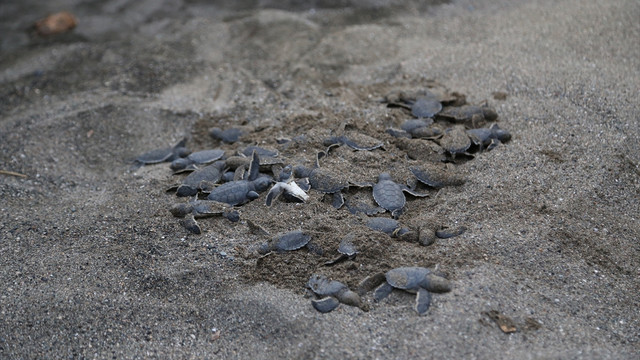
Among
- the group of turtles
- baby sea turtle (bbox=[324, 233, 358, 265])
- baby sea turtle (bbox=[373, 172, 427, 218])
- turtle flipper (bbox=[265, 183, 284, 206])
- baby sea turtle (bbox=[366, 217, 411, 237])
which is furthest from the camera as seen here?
turtle flipper (bbox=[265, 183, 284, 206])

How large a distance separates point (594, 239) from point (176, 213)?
215 cm

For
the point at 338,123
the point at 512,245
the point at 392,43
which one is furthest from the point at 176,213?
the point at 392,43

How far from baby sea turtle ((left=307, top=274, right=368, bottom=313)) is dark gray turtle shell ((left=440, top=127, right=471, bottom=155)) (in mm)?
1252

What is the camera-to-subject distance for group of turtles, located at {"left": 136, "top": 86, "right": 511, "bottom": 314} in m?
2.44

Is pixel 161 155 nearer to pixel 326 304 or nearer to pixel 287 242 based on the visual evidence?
pixel 287 242

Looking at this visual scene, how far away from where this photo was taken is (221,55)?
16.0 feet

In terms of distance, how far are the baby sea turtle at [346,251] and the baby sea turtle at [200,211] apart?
0.62 meters

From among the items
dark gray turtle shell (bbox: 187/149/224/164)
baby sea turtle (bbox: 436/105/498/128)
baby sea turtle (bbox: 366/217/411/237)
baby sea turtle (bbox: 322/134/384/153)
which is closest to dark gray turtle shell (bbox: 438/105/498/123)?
baby sea turtle (bbox: 436/105/498/128)

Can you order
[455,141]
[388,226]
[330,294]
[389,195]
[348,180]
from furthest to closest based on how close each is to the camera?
1. [455,141]
2. [348,180]
3. [389,195]
4. [388,226]
5. [330,294]

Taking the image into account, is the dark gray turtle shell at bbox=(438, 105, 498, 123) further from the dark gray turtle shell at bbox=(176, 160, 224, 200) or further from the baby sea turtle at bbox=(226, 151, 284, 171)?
the dark gray turtle shell at bbox=(176, 160, 224, 200)

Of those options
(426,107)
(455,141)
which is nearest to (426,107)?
(426,107)

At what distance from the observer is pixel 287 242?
8.77ft

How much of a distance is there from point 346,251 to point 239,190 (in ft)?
2.50

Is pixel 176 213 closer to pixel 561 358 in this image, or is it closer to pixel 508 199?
pixel 508 199
